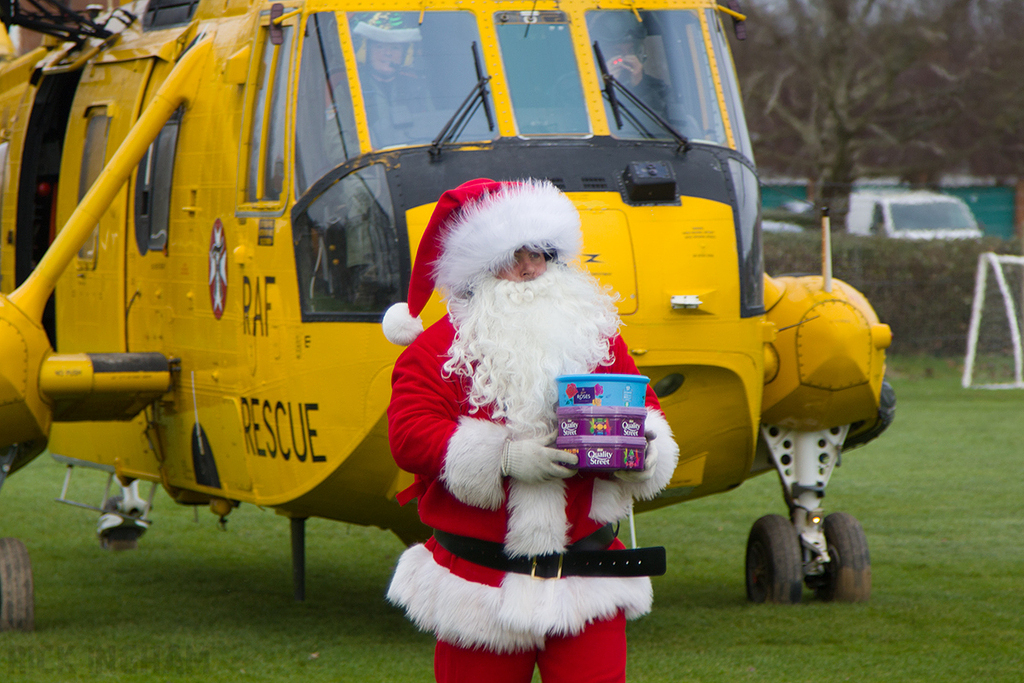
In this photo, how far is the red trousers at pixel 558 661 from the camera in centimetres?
361

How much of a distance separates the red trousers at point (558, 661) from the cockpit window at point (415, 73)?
2.65 metres

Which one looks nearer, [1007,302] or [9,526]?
[9,526]

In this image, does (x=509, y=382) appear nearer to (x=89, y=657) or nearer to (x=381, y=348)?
(x=381, y=348)

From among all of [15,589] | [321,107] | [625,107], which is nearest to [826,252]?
[625,107]

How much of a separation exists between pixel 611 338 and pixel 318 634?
12.2 feet

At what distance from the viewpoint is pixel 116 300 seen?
7.57 metres

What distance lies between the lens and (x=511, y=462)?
3512 millimetres

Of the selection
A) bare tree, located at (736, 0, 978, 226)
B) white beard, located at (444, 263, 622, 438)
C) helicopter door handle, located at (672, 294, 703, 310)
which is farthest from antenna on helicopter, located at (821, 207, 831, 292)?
bare tree, located at (736, 0, 978, 226)

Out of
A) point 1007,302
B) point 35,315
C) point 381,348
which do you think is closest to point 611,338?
point 381,348

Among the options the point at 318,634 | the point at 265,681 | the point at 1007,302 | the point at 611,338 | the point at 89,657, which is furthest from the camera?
the point at 1007,302

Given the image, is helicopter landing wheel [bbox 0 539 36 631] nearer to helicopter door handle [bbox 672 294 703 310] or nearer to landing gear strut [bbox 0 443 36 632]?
landing gear strut [bbox 0 443 36 632]

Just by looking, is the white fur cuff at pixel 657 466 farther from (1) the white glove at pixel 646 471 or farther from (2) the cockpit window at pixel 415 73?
(2) the cockpit window at pixel 415 73

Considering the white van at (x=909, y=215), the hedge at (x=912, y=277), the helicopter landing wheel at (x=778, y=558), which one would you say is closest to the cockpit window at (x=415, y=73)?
the helicopter landing wheel at (x=778, y=558)

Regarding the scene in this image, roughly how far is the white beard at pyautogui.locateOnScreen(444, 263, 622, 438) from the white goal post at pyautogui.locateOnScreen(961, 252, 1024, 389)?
15797 mm
